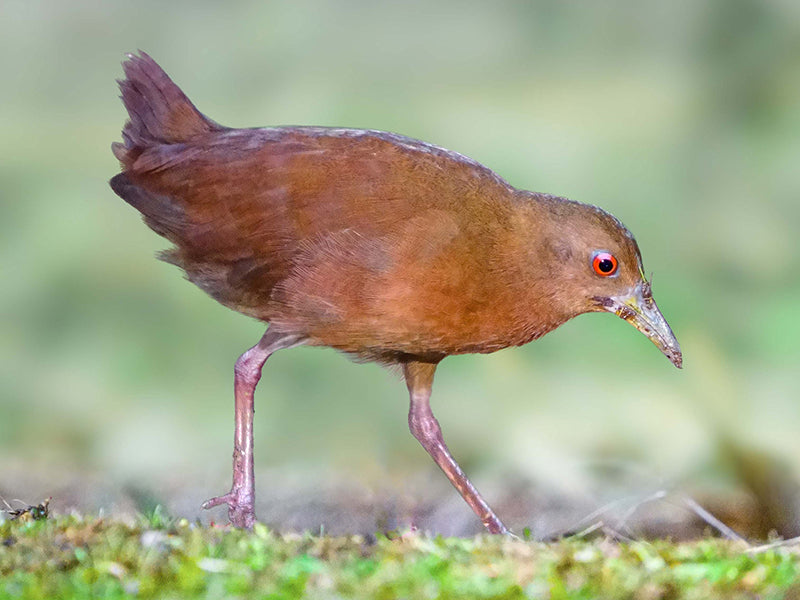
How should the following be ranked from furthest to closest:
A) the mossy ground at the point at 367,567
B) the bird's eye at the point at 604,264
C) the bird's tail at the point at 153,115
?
the bird's tail at the point at 153,115 < the bird's eye at the point at 604,264 < the mossy ground at the point at 367,567

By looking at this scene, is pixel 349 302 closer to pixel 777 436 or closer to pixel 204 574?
pixel 204 574

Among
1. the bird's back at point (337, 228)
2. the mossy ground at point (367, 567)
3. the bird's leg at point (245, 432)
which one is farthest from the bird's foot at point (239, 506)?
the mossy ground at point (367, 567)

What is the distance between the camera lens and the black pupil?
4152 mm

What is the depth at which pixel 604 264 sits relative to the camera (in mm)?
4156

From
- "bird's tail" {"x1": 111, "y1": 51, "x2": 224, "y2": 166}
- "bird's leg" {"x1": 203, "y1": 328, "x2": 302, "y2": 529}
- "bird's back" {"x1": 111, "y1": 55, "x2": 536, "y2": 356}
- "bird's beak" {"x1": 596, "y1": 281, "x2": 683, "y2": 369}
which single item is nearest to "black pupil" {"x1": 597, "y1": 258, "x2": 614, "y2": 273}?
"bird's beak" {"x1": 596, "y1": 281, "x2": 683, "y2": 369}

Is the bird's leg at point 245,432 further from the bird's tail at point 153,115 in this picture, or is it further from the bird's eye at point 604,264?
the bird's eye at point 604,264

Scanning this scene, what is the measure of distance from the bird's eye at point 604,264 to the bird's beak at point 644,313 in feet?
0.37

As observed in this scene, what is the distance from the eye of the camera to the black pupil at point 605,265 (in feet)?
13.6

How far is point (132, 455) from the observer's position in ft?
19.8

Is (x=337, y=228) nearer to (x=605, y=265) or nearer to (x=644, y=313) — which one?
(x=605, y=265)

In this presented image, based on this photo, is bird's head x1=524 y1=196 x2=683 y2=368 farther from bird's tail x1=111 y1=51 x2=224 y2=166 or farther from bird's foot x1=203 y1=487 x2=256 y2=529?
bird's tail x1=111 y1=51 x2=224 y2=166

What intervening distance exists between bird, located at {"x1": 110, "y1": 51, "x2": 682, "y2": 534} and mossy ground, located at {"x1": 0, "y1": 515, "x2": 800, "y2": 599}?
3.28 ft

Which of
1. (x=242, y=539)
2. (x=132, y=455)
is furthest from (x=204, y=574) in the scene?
(x=132, y=455)

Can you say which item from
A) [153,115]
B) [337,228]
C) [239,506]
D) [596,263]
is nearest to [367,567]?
[239,506]
